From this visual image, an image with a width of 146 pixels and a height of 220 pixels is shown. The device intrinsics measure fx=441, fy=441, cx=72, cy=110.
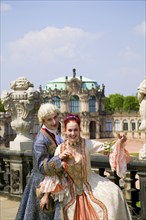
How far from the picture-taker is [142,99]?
572 centimetres

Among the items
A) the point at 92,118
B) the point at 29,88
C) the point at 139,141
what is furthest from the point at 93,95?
the point at 29,88

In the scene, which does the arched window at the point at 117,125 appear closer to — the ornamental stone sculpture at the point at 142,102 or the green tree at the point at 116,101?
the green tree at the point at 116,101

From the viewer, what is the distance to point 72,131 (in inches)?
162

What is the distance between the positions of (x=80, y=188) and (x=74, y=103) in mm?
61610

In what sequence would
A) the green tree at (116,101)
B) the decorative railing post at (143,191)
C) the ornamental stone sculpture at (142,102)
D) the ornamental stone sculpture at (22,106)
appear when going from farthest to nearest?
1. the green tree at (116,101)
2. the ornamental stone sculpture at (22,106)
3. the ornamental stone sculpture at (142,102)
4. the decorative railing post at (143,191)

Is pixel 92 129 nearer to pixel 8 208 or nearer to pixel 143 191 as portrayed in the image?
pixel 8 208

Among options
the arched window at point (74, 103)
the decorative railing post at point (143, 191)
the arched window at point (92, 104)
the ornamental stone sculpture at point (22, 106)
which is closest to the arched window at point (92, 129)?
the arched window at point (92, 104)

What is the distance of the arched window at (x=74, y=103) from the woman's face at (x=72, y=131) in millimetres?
61071

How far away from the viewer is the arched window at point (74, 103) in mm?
65306

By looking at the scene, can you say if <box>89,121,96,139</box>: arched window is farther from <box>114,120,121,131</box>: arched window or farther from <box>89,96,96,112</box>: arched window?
<box>114,120,121,131</box>: arched window

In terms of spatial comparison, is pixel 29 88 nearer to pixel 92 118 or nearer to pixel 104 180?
pixel 104 180

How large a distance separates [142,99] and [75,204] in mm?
2123

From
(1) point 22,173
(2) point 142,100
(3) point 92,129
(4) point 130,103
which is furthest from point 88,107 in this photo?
(2) point 142,100

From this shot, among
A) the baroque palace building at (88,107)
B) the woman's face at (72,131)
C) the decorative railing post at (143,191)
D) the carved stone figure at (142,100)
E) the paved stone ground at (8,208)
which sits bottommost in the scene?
the paved stone ground at (8,208)
